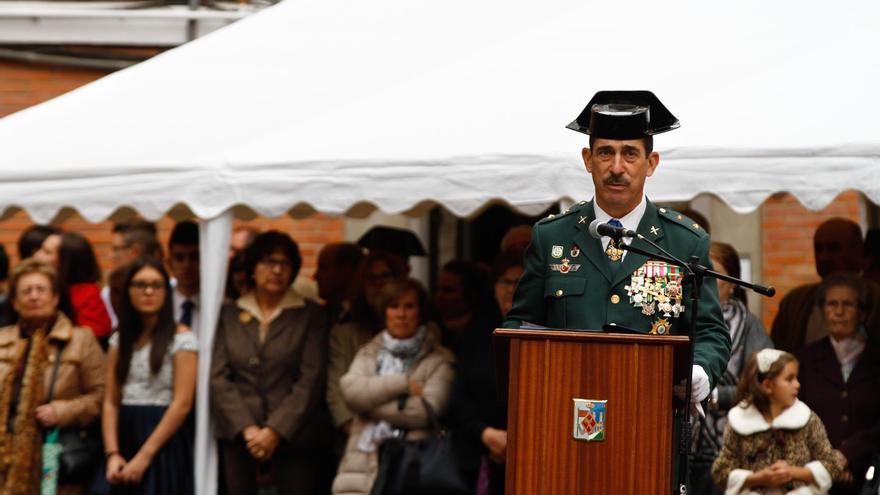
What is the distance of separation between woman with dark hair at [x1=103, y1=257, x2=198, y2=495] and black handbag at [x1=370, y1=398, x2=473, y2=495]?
93 cm

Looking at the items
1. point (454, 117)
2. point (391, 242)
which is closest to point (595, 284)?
point (454, 117)

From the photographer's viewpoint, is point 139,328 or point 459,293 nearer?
point 139,328

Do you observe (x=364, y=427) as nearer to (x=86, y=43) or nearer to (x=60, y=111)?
(x=60, y=111)

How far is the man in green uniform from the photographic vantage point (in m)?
4.57

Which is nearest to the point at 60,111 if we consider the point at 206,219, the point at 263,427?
the point at 206,219

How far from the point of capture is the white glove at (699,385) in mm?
4336

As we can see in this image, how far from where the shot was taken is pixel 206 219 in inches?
291

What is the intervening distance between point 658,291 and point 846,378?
102 inches

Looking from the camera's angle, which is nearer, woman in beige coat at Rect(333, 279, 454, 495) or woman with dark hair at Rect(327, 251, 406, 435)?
woman in beige coat at Rect(333, 279, 454, 495)

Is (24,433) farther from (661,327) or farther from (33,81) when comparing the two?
(33,81)

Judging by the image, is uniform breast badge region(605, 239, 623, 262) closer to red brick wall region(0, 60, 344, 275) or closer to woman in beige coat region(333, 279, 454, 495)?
woman in beige coat region(333, 279, 454, 495)

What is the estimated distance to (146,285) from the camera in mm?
7777

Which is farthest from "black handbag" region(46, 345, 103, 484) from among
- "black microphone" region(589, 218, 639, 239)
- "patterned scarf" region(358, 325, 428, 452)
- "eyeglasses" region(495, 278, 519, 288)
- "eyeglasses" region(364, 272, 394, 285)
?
"black microphone" region(589, 218, 639, 239)

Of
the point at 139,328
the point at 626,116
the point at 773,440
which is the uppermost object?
the point at 626,116
